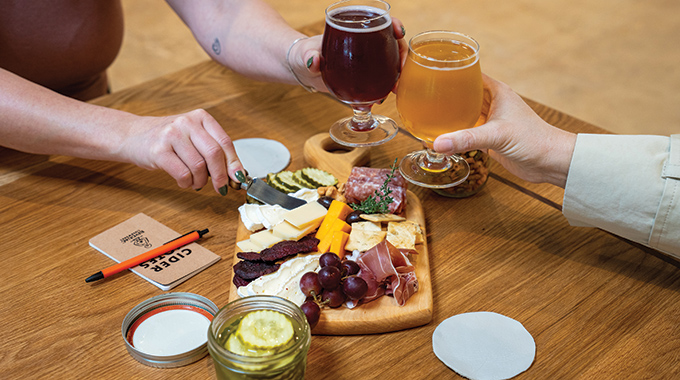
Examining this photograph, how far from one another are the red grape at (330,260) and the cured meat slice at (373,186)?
28cm

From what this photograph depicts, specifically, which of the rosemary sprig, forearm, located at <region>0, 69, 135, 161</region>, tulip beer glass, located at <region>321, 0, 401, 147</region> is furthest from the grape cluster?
forearm, located at <region>0, 69, 135, 161</region>

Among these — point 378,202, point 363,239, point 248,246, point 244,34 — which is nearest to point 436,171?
point 378,202

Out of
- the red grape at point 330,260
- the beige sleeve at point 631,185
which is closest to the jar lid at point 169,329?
the red grape at point 330,260

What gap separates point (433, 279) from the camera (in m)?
1.32

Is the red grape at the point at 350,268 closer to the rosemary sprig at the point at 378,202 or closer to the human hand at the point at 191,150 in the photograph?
the rosemary sprig at the point at 378,202

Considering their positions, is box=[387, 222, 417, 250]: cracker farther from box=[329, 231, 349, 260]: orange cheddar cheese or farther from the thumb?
the thumb

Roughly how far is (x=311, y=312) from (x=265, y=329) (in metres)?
0.15

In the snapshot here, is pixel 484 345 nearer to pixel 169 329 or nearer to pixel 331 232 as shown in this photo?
pixel 331 232

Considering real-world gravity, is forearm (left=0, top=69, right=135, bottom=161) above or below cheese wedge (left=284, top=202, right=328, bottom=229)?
above

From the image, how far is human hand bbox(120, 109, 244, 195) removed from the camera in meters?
1.47

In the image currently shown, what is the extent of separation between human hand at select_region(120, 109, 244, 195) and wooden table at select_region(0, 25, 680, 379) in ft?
0.32

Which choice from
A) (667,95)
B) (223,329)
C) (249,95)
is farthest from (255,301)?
(667,95)

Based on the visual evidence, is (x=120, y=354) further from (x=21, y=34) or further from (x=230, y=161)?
(x=21, y=34)

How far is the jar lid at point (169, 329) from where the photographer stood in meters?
1.09
